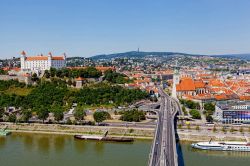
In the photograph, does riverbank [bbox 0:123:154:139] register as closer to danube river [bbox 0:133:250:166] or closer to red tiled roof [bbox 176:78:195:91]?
danube river [bbox 0:133:250:166]

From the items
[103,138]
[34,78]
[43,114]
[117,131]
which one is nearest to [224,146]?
[117,131]

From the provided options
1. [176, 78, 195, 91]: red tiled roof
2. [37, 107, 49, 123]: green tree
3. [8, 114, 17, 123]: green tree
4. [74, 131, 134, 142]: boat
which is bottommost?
[74, 131, 134, 142]: boat

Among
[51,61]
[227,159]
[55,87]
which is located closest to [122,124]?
[227,159]

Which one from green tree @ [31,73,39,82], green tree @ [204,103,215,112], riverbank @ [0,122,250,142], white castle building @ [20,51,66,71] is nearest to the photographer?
riverbank @ [0,122,250,142]

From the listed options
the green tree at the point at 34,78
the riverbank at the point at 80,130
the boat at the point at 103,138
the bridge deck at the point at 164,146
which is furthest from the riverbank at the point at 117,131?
the green tree at the point at 34,78

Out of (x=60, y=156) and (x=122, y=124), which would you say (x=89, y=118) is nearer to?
(x=122, y=124)

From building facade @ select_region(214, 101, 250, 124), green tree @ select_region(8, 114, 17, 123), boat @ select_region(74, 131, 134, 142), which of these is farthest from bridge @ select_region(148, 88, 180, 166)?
green tree @ select_region(8, 114, 17, 123)

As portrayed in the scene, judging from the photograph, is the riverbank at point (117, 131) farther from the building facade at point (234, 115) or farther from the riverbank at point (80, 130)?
the building facade at point (234, 115)
